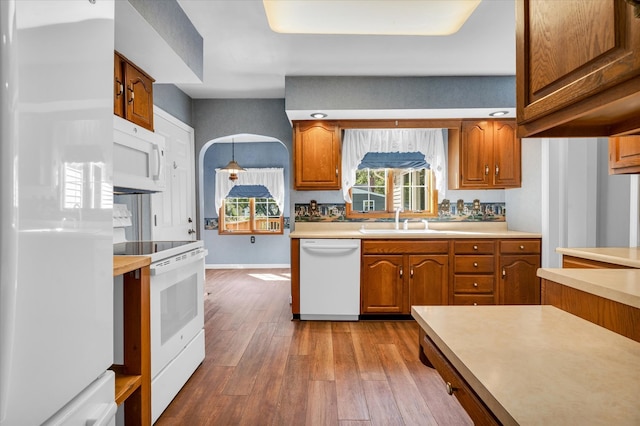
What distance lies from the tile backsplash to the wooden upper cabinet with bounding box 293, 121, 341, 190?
1.32ft

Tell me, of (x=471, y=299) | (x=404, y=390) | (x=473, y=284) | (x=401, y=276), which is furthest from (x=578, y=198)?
(x=404, y=390)

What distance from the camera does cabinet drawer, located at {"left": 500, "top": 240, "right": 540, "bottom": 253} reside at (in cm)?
349

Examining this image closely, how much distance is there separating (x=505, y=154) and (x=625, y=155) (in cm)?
216

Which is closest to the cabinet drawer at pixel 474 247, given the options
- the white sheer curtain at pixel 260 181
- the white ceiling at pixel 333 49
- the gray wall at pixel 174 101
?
the white ceiling at pixel 333 49

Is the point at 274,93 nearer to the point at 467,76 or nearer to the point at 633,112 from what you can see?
the point at 467,76

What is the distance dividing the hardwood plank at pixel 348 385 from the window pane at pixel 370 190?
1836 mm

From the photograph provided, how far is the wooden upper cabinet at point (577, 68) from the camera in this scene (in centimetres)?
63

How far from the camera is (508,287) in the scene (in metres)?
3.52

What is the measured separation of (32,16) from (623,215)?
3801mm

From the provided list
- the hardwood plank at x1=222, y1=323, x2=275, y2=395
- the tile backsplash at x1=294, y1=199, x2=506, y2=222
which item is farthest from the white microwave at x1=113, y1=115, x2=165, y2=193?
the tile backsplash at x1=294, y1=199, x2=506, y2=222

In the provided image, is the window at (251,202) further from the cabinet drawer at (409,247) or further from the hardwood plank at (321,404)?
the hardwood plank at (321,404)

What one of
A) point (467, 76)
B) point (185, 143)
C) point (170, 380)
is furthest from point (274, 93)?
point (170, 380)

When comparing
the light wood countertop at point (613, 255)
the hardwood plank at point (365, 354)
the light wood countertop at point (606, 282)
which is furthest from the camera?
the hardwood plank at point (365, 354)

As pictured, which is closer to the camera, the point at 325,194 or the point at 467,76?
the point at 467,76
